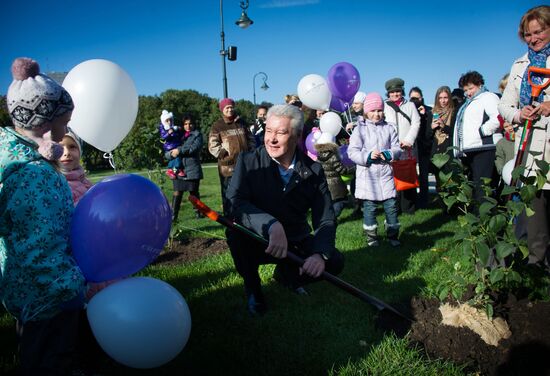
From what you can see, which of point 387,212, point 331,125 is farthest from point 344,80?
point 387,212

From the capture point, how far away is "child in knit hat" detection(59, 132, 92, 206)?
9.50 ft

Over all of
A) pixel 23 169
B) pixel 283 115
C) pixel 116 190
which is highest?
pixel 283 115

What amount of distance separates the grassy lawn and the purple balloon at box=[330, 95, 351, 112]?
325 cm

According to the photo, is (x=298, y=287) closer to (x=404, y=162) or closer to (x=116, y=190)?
(x=116, y=190)

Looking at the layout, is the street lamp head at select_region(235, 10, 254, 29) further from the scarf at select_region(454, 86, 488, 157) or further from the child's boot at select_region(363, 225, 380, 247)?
the child's boot at select_region(363, 225, 380, 247)

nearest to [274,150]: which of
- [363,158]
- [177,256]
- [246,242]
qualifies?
[246,242]

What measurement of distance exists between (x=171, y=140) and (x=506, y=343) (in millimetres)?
6668

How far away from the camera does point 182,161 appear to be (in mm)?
7383

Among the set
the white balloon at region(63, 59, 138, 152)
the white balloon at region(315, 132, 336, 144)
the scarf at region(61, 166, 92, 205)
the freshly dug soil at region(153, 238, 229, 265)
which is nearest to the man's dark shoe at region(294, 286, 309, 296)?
the freshly dug soil at region(153, 238, 229, 265)

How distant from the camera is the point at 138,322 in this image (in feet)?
5.99

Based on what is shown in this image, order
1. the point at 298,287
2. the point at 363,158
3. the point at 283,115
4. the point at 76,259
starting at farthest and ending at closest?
the point at 363,158, the point at 298,287, the point at 283,115, the point at 76,259

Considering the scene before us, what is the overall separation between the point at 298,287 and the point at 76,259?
207 cm

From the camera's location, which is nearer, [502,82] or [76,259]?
[76,259]

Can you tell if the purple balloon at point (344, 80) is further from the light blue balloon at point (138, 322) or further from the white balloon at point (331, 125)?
the light blue balloon at point (138, 322)
